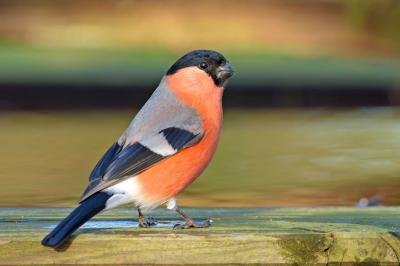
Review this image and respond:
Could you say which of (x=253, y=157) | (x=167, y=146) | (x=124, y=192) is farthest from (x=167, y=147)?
(x=253, y=157)

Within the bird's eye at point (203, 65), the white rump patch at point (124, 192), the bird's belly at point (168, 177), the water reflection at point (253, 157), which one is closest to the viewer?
the white rump patch at point (124, 192)

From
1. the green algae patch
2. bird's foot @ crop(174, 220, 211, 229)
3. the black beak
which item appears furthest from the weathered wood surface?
the black beak

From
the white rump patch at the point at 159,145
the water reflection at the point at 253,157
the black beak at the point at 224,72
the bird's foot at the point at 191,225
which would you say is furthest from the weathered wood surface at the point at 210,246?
the water reflection at the point at 253,157

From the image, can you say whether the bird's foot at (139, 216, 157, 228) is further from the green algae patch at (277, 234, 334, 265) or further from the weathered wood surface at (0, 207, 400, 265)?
the green algae patch at (277, 234, 334, 265)

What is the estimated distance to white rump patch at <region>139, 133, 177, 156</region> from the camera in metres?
2.90

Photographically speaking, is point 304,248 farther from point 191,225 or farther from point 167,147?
point 167,147

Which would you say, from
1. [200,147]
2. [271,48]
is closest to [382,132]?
[200,147]

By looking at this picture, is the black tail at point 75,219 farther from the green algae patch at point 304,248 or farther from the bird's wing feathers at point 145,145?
the green algae patch at point 304,248

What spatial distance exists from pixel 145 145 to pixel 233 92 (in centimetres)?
932

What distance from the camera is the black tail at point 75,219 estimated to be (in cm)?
A: 230

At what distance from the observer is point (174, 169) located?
2.91m

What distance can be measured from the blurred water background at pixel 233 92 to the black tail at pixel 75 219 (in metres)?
2.44

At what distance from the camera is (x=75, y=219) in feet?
7.88

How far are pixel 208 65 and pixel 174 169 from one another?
29.3 inches
